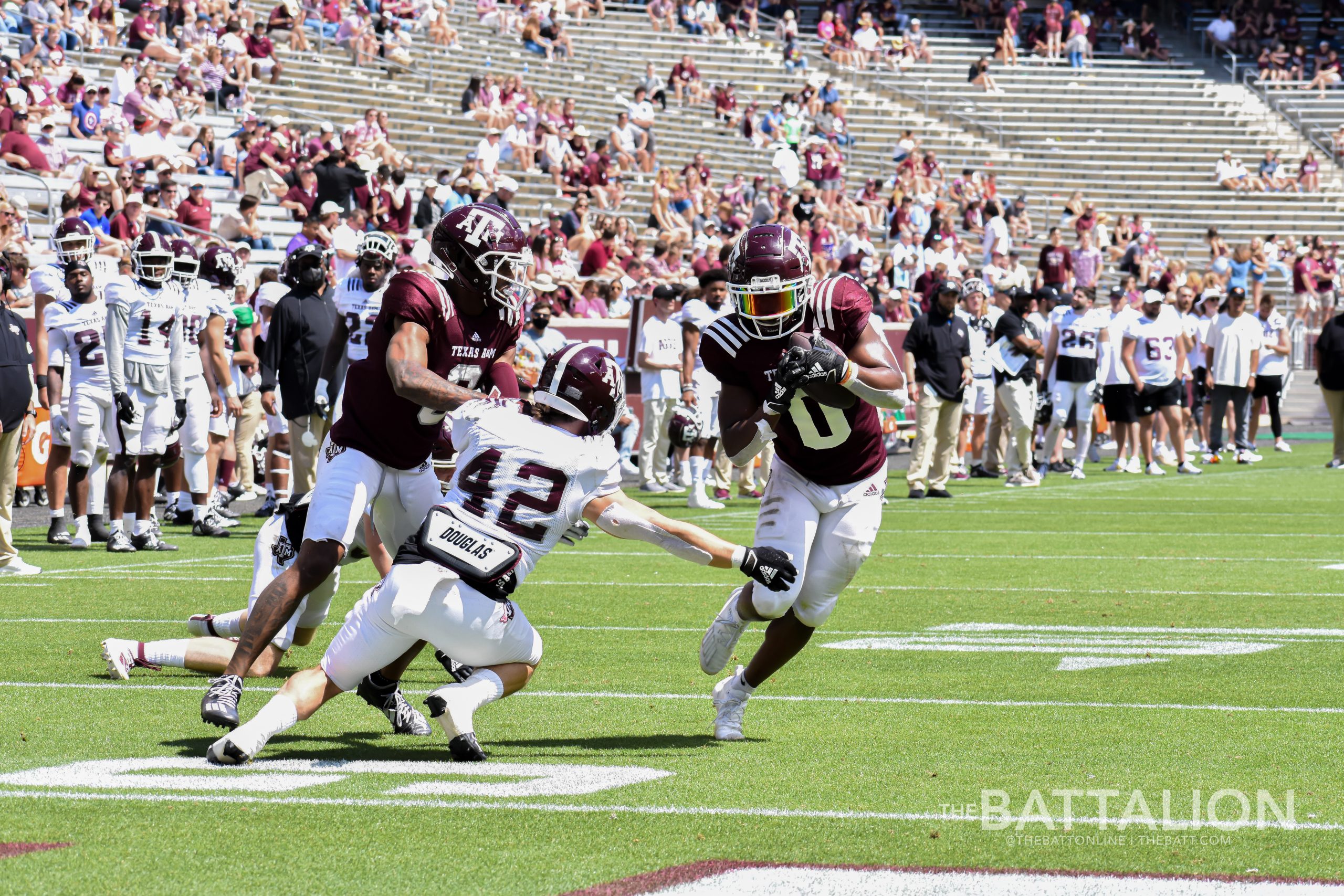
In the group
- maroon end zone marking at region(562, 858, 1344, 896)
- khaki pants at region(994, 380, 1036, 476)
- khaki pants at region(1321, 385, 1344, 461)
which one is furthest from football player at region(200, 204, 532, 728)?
khaki pants at region(1321, 385, 1344, 461)

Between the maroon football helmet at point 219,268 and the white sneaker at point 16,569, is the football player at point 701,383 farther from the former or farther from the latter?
the white sneaker at point 16,569

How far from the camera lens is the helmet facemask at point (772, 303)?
257 inches

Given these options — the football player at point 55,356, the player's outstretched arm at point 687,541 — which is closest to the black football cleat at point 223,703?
the player's outstretched arm at point 687,541

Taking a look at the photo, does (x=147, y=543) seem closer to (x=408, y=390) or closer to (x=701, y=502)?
(x=701, y=502)

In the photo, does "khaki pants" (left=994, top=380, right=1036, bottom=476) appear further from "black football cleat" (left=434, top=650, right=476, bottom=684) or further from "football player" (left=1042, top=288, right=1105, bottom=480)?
"black football cleat" (left=434, top=650, right=476, bottom=684)

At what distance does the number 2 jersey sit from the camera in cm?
579

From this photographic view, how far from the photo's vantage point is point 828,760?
5902 millimetres

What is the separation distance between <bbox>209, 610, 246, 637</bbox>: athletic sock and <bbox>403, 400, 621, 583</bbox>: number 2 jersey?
2.10 m

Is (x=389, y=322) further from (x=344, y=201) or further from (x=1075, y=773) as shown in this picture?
(x=344, y=201)

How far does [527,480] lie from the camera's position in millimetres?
5793

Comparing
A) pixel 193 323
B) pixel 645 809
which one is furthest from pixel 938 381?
pixel 645 809

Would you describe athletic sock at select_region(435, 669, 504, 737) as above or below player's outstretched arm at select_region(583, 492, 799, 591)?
below

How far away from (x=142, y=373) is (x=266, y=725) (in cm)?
783

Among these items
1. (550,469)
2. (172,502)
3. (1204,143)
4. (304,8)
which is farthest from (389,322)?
(1204,143)
